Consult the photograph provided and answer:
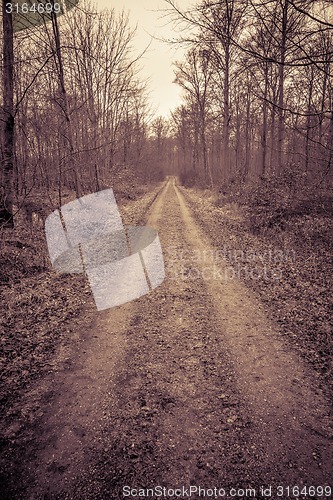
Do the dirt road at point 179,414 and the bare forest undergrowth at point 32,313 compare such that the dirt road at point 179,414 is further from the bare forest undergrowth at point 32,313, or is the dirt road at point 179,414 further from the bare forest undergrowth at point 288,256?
→ the bare forest undergrowth at point 288,256

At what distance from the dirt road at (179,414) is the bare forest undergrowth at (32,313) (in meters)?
0.28

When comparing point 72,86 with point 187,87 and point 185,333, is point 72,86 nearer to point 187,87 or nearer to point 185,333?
point 187,87

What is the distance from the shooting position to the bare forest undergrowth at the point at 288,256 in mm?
4191

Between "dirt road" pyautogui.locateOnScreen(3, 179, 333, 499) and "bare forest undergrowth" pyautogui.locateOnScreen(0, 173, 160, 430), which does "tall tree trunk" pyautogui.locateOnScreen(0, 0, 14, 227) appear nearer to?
"bare forest undergrowth" pyautogui.locateOnScreen(0, 173, 160, 430)

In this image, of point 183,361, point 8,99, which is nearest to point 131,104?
point 8,99

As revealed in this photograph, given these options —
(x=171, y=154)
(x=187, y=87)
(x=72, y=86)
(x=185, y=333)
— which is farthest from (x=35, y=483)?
(x=171, y=154)

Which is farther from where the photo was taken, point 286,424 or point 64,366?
point 64,366

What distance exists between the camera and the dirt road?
2.29m

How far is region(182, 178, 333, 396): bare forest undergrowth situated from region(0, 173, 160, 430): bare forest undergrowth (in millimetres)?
3593

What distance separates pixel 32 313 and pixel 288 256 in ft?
21.9

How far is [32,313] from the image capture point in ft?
16.2

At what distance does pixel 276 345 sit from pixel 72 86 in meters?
17.1

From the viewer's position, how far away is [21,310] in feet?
16.4

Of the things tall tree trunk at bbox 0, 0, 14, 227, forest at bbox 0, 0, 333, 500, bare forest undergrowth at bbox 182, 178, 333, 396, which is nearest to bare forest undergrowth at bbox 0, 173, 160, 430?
forest at bbox 0, 0, 333, 500
